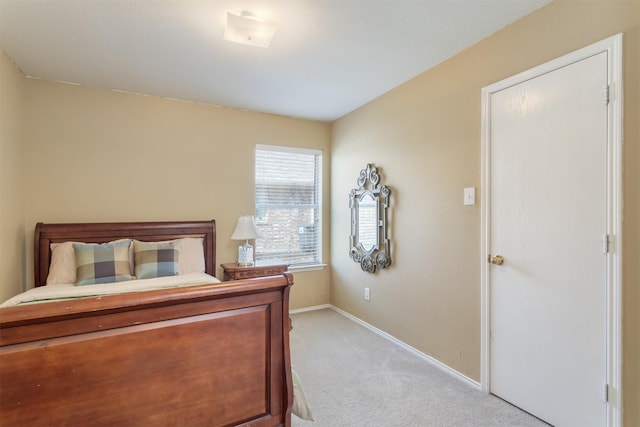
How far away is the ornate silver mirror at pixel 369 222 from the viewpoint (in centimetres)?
306

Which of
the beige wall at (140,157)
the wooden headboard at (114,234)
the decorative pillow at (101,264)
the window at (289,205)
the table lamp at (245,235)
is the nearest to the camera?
the decorative pillow at (101,264)

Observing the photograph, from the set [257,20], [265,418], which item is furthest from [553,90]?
[265,418]

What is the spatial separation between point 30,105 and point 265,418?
3.22m

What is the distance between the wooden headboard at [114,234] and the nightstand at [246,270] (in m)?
0.18

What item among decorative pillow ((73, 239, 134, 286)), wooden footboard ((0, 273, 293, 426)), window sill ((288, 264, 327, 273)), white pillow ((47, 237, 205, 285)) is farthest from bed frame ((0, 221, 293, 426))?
window sill ((288, 264, 327, 273))

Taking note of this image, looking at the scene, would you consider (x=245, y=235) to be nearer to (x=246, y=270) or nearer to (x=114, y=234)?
(x=246, y=270)

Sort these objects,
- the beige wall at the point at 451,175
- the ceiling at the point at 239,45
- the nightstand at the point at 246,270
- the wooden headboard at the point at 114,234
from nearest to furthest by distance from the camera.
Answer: the beige wall at the point at 451,175 → the ceiling at the point at 239,45 → the wooden headboard at the point at 114,234 → the nightstand at the point at 246,270

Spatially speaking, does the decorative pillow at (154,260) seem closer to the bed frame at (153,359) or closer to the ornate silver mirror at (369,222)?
the bed frame at (153,359)

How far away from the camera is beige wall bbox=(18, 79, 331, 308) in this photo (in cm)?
274

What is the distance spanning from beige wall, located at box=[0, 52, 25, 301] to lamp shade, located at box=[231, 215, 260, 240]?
1.74 m

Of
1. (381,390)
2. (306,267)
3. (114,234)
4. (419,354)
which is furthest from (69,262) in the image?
(419,354)

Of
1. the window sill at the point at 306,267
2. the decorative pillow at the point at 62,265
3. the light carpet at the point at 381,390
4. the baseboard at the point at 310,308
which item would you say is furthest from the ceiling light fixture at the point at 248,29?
the baseboard at the point at 310,308

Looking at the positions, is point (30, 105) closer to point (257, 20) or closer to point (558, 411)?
→ point (257, 20)

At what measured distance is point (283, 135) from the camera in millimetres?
3805
